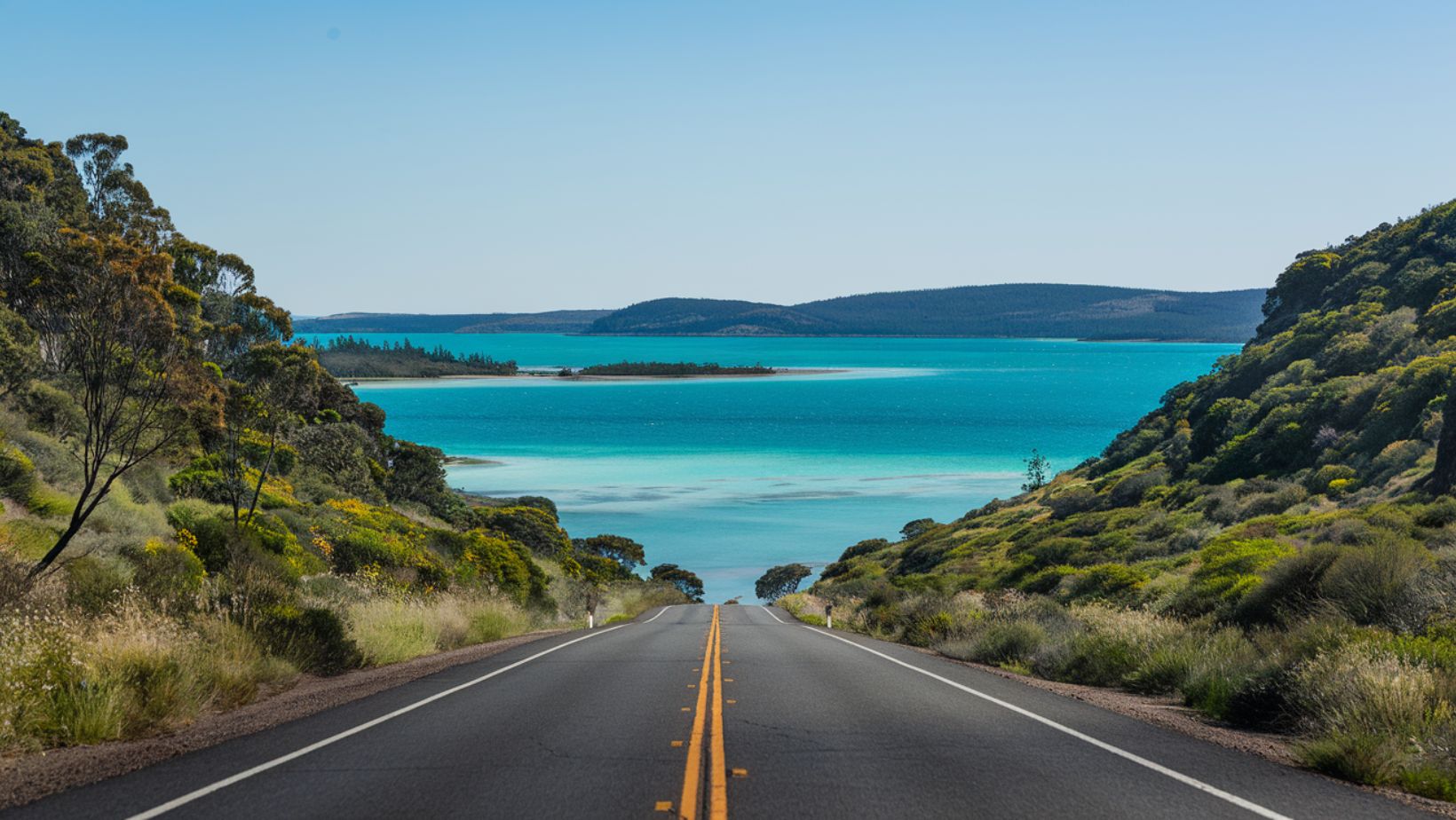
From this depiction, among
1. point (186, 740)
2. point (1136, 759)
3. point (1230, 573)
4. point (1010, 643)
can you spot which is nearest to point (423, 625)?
point (186, 740)

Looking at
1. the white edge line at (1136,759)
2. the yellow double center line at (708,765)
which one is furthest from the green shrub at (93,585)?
the white edge line at (1136,759)

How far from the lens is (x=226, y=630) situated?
545 inches

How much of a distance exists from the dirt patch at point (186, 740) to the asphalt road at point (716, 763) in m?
0.33

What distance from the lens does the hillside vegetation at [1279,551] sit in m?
10.5

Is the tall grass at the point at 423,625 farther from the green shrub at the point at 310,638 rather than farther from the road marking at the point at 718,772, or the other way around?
the road marking at the point at 718,772

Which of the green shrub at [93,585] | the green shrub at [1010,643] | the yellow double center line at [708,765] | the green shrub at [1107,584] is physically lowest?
the green shrub at [1107,584]

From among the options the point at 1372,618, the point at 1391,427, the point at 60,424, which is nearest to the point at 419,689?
the point at 1372,618

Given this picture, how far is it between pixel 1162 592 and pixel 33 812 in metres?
22.1

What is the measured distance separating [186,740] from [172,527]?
1775 centimetres

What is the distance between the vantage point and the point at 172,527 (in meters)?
25.4

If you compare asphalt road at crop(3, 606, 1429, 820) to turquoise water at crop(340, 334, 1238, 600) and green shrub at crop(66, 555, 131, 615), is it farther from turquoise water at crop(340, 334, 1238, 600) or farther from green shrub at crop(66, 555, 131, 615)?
turquoise water at crop(340, 334, 1238, 600)

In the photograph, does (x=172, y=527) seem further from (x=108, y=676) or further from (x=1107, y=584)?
(x=1107, y=584)

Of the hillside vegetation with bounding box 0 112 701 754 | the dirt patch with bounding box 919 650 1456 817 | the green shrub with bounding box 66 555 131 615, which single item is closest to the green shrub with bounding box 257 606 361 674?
the hillside vegetation with bounding box 0 112 701 754

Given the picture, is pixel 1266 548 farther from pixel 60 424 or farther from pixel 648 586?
pixel 648 586
